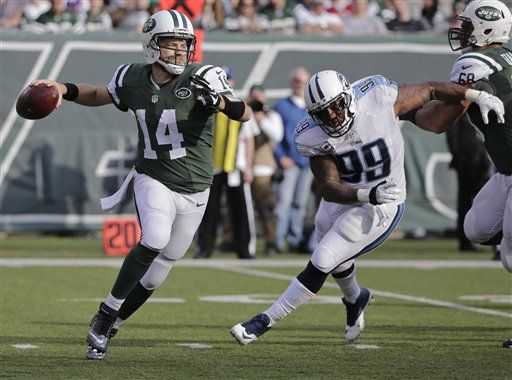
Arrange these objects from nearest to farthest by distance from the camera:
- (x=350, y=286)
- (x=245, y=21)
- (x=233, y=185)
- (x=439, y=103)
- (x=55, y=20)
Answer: (x=439, y=103)
(x=350, y=286)
(x=233, y=185)
(x=55, y=20)
(x=245, y=21)

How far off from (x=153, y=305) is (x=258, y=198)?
4.38 metres

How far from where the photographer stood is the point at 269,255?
1313cm

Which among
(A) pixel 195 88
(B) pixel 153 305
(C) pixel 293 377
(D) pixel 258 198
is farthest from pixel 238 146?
(C) pixel 293 377

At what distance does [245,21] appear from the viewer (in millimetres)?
15461

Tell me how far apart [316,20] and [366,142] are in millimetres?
9128

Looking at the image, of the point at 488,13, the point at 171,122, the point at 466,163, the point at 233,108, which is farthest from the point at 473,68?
the point at 466,163

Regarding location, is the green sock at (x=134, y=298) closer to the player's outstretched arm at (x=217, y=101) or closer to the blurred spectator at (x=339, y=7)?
the player's outstretched arm at (x=217, y=101)

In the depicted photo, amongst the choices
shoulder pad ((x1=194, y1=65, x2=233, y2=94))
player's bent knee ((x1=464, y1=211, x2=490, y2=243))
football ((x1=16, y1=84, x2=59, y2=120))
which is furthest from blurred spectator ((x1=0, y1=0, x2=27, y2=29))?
player's bent knee ((x1=464, y1=211, x2=490, y2=243))

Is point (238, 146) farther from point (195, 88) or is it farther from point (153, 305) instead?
point (195, 88)

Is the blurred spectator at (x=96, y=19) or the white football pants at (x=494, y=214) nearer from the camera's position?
the white football pants at (x=494, y=214)

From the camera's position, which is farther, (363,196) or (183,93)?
(183,93)

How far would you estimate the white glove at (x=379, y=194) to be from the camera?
21.1 ft

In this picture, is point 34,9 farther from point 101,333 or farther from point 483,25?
point 101,333

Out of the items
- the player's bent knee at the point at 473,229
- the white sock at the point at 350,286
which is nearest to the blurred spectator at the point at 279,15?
the player's bent knee at the point at 473,229
